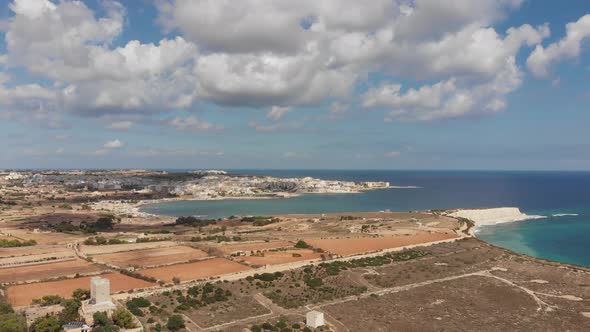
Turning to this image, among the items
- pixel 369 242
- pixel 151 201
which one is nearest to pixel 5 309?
pixel 369 242

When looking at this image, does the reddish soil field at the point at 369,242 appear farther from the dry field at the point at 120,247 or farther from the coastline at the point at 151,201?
the coastline at the point at 151,201

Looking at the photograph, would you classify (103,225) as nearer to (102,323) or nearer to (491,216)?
(102,323)

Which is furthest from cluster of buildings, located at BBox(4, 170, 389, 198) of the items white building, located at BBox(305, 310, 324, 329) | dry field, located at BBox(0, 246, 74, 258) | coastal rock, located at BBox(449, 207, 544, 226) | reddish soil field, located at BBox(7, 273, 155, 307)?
white building, located at BBox(305, 310, 324, 329)

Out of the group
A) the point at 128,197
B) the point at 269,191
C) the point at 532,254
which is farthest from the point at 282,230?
the point at 269,191

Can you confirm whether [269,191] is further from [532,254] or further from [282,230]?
[532,254]

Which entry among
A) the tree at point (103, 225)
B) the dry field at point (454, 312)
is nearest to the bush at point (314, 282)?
the dry field at point (454, 312)
